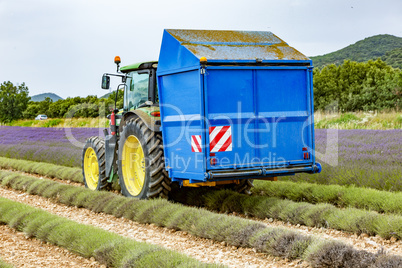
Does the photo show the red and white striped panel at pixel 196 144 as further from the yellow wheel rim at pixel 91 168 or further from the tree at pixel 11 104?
the tree at pixel 11 104

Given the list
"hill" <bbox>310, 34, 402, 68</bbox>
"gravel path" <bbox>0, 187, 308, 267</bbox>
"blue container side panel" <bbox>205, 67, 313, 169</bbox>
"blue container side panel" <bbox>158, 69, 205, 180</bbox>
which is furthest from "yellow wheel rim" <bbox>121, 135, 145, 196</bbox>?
"hill" <bbox>310, 34, 402, 68</bbox>

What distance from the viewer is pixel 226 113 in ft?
22.8

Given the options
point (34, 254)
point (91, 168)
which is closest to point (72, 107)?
point (91, 168)

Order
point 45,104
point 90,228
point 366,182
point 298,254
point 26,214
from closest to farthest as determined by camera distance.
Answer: point 298,254 < point 90,228 < point 26,214 < point 366,182 < point 45,104

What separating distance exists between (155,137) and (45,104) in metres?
63.7

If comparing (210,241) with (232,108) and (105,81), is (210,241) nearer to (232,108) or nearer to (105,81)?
(232,108)

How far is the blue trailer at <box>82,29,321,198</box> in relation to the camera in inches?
272

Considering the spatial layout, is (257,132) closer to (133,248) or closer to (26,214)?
(133,248)

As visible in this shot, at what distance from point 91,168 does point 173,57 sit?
4.38 m

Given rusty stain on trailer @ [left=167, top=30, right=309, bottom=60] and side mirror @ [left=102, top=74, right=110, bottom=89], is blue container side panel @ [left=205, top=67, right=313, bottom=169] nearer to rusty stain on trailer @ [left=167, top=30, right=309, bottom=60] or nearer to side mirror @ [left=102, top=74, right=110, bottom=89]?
rusty stain on trailer @ [left=167, top=30, right=309, bottom=60]

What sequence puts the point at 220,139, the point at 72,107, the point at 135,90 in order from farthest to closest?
the point at 72,107 → the point at 135,90 → the point at 220,139

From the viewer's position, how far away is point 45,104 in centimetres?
6812

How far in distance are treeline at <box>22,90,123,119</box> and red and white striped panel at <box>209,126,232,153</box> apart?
33480 mm

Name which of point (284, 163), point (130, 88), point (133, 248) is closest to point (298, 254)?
point (133, 248)
